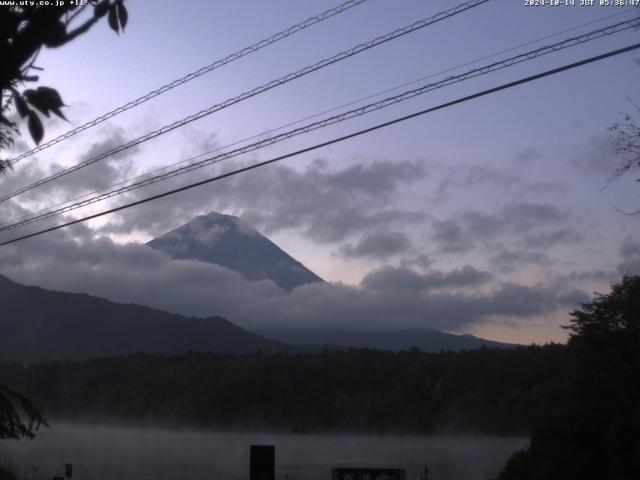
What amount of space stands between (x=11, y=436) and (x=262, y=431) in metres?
105

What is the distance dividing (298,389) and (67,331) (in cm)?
7556

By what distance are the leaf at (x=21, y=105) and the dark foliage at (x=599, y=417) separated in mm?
21857

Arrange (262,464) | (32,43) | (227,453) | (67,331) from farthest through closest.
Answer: (67,331)
(227,453)
(262,464)
(32,43)

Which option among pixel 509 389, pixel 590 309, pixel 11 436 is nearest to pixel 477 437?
pixel 509 389

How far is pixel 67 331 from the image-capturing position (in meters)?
180

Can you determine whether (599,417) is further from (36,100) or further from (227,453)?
(227,453)

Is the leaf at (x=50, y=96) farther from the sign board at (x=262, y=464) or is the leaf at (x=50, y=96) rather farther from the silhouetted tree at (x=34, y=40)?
the sign board at (x=262, y=464)

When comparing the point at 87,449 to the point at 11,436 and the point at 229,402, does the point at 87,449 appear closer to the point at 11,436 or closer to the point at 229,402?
the point at 229,402

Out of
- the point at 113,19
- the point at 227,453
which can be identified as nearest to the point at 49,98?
the point at 113,19

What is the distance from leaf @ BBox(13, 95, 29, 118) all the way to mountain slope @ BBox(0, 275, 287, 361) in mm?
148059

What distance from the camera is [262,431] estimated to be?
11969cm

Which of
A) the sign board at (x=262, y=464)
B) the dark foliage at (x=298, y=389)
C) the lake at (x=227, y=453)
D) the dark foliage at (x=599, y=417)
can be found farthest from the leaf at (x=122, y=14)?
the dark foliage at (x=298, y=389)

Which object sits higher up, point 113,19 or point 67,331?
point 67,331

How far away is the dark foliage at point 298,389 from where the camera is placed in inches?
4097
